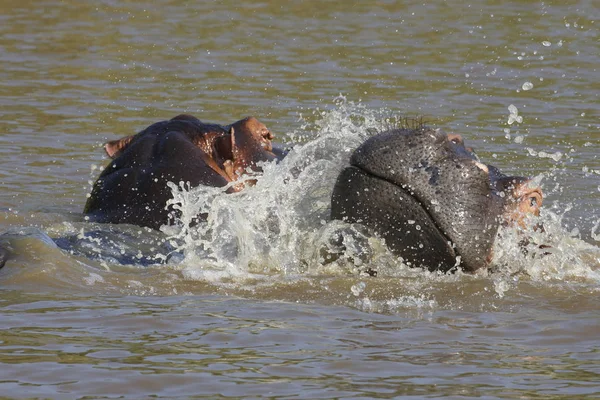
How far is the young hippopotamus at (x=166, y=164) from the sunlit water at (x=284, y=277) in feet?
0.53

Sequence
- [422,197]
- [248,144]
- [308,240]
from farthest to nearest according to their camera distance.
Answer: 1. [248,144]
2. [308,240]
3. [422,197]

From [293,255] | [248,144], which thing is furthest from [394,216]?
[248,144]

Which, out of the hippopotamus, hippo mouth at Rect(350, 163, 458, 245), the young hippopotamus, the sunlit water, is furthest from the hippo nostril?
the young hippopotamus

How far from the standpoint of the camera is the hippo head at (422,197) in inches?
186

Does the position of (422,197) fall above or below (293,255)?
above

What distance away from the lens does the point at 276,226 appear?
5949 millimetres

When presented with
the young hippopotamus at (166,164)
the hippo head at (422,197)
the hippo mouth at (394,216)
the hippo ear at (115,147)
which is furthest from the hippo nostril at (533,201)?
the hippo ear at (115,147)

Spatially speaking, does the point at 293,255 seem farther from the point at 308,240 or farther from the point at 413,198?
the point at 413,198

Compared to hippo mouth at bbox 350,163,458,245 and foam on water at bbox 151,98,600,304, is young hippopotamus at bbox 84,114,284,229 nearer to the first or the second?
foam on water at bbox 151,98,600,304

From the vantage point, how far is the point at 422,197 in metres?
4.71

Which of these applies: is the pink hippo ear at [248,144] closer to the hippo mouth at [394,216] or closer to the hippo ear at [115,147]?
the hippo ear at [115,147]

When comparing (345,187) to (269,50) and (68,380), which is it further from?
(269,50)

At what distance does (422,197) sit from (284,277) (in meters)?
0.92

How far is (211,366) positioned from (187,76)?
8.45m
